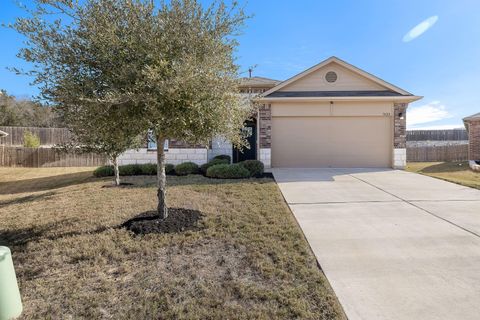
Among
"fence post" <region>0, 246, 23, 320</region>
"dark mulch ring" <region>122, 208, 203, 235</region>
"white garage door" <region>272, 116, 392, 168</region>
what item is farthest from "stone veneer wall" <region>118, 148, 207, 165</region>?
"fence post" <region>0, 246, 23, 320</region>

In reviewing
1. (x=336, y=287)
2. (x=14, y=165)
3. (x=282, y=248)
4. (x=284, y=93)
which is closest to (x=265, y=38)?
(x=284, y=93)

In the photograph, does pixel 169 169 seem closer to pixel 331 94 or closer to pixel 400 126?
pixel 331 94

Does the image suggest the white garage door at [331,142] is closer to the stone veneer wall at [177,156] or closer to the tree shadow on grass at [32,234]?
the stone veneer wall at [177,156]

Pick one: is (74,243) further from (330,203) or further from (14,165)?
(14,165)

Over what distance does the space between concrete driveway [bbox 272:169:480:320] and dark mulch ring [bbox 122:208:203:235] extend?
2.07 metres

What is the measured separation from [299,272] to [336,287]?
1.51 feet

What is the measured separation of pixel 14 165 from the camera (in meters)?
18.5

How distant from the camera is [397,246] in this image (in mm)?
4277

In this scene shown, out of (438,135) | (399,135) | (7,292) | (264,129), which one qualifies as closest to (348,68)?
(399,135)

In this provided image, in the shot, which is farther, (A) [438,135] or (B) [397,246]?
(A) [438,135]

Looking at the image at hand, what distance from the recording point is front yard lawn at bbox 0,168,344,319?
2.86 metres

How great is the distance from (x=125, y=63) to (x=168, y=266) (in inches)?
113

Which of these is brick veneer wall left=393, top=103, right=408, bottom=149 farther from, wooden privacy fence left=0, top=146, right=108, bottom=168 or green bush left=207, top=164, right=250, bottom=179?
wooden privacy fence left=0, top=146, right=108, bottom=168

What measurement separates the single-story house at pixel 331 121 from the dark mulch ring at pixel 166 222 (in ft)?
→ 23.8
